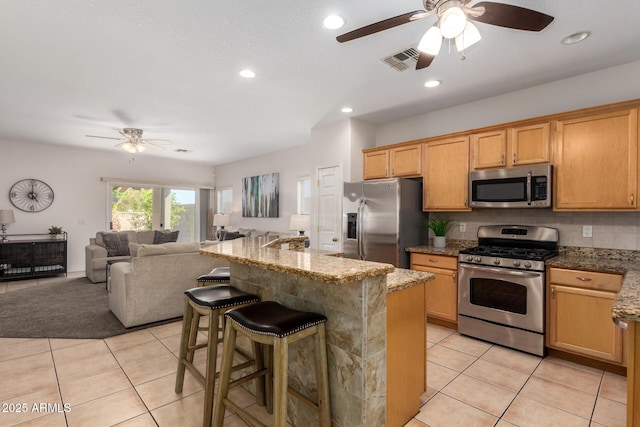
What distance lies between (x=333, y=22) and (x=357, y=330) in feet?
6.83

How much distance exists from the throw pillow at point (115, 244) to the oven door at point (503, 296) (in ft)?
19.9

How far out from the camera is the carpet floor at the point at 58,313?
10.9 feet

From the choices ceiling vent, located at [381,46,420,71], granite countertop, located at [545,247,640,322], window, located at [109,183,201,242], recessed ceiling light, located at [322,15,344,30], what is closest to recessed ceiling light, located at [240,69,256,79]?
recessed ceiling light, located at [322,15,344,30]

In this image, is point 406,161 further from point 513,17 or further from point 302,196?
point 302,196

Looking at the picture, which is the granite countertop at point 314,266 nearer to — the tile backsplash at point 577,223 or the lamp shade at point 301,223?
the tile backsplash at point 577,223

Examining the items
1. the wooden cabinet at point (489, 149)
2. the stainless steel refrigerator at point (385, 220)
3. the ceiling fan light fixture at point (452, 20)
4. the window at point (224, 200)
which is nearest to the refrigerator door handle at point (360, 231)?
the stainless steel refrigerator at point (385, 220)

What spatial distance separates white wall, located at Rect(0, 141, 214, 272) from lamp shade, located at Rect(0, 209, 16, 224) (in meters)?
0.54

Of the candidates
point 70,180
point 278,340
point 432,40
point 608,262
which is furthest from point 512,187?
point 70,180

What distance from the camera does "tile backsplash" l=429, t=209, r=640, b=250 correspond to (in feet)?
9.36

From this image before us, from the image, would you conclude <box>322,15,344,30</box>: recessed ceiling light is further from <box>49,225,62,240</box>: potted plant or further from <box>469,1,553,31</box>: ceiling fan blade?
<box>49,225,62,240</box>: potted plant

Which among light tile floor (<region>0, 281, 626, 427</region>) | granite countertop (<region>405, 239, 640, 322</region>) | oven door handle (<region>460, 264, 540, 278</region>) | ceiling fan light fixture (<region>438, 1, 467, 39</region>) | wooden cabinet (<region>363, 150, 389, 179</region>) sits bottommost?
light tile floor (<region>0, 281, 626, 427</region>)

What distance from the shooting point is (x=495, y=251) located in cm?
320

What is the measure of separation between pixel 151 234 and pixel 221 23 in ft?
18.3

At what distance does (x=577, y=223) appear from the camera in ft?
10.2
